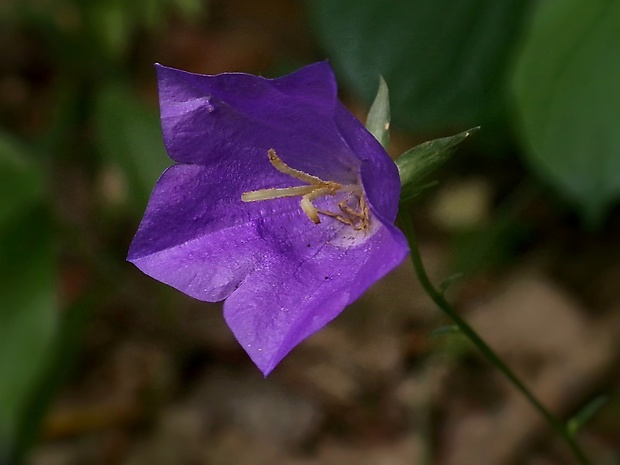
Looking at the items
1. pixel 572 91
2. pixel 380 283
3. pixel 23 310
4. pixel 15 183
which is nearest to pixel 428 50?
pixel 572 91

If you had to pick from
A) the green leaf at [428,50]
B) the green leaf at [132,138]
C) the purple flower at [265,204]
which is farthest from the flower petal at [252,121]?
the green leaf at [132,138]

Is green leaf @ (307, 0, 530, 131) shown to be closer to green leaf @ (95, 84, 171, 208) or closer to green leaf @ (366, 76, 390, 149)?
green leaf @ (95, 84, 171, 208)

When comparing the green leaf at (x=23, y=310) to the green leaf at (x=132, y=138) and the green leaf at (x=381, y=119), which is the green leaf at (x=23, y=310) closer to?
the green leaf at (x=132, y=138)

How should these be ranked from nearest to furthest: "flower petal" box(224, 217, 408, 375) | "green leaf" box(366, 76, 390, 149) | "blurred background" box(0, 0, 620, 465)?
"flower petal" box(224, 217, 408, 375) → "green leaf" box(366, 76, 390, 149) → "blurred background" box(0, 0, 620, 465)

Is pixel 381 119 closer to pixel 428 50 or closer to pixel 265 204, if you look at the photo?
pixel 265 204

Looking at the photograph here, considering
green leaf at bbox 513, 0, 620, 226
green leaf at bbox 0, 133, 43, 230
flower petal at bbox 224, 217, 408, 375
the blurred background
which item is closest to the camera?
flower petal at bbox 224, 217, 408, 375

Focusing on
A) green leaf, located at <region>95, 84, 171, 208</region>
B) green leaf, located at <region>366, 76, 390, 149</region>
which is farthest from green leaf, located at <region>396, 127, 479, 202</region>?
green leaf, located at <region>95, 84, 171, 208</region>
